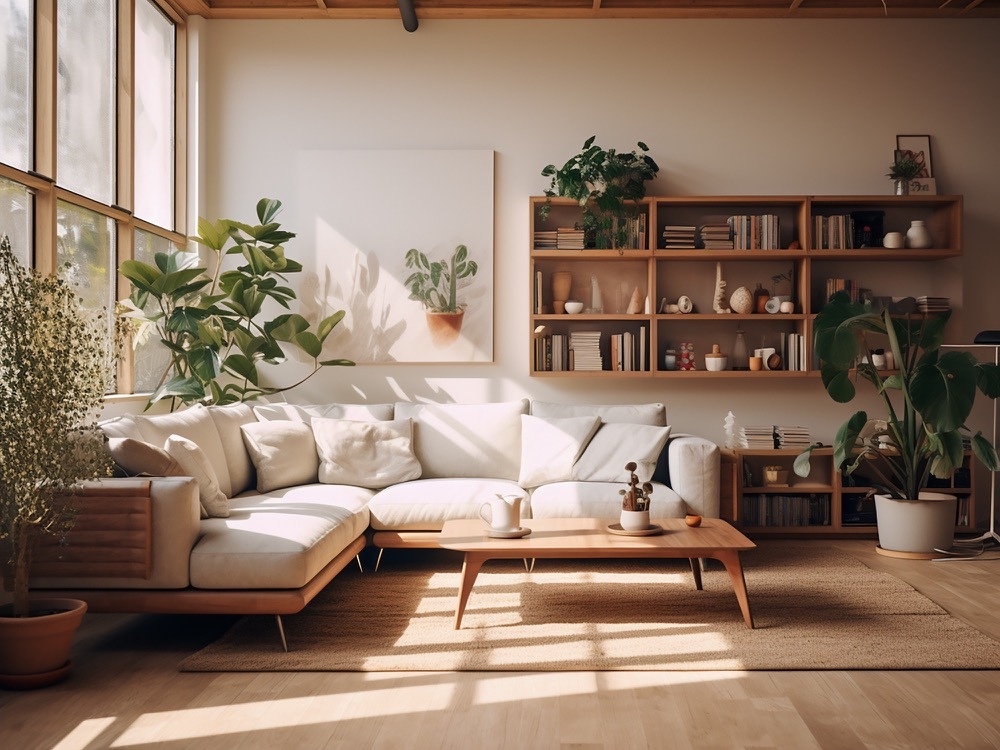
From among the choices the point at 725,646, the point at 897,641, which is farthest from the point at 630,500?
the point at 897,641

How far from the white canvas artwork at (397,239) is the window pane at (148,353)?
107 cm

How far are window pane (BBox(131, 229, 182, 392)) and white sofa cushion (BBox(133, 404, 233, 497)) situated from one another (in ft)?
2.16

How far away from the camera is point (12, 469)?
3057 millimetres

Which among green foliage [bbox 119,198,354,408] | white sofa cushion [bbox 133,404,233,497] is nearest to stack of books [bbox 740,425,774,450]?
green foliage [bbox 119,198,354,408]

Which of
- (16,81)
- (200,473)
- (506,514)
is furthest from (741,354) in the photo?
(16,81)

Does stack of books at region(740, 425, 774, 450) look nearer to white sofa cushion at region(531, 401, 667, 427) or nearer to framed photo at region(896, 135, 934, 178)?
white sofa cushion at region(531, 401, 667, 427)

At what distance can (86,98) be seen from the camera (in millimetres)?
4707

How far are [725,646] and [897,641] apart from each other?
675mm

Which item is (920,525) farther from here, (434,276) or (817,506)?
(434,276)

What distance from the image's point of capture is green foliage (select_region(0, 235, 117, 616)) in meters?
3.08

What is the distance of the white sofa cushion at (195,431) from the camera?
13.9ft

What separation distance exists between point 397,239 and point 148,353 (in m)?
1.76

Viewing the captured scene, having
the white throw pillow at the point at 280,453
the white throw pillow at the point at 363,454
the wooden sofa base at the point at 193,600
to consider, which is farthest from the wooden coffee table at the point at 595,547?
the white throw pillow at the point at 280,453

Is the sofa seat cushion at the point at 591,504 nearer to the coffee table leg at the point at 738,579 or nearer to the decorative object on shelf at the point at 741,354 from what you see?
the coffee table leg at the point at 738,579
